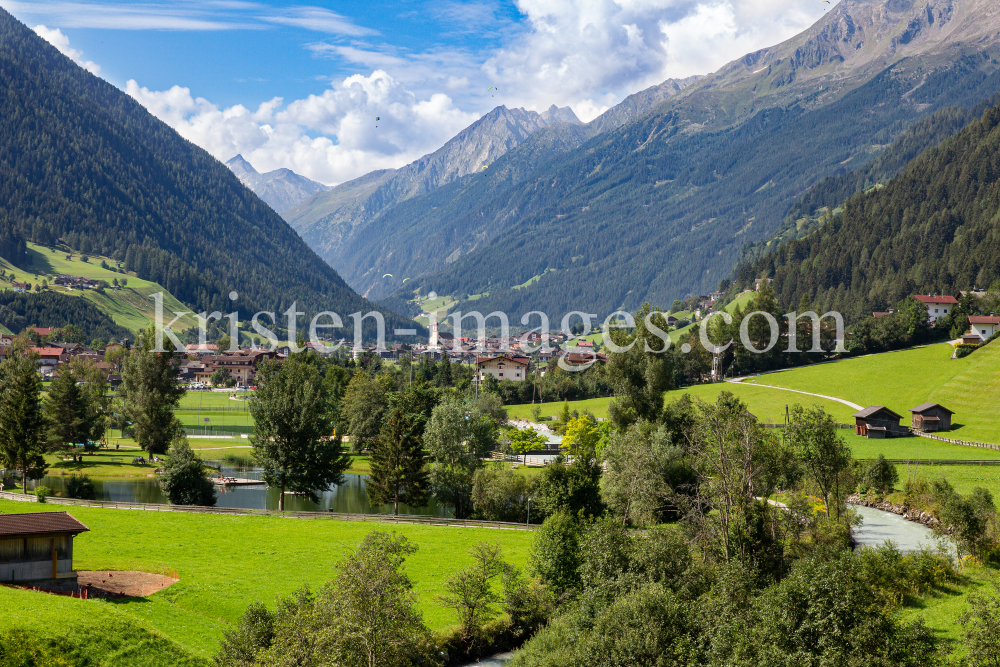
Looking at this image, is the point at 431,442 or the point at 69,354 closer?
the point at 431,442

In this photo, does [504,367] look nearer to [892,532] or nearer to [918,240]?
[918,240]

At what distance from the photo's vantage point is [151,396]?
262 feet

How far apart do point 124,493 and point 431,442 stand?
27.5m

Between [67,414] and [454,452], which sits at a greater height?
[67,414]

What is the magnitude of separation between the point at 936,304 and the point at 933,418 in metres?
63.6

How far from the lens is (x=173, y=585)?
115 feet

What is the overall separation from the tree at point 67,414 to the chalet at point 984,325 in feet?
393

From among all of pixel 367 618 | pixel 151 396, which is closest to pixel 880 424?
pixel 367 618

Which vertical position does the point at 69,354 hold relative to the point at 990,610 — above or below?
above

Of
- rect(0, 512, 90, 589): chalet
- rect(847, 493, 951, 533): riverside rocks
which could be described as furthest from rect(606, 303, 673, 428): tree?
rect(0, 512, 90, 589): chalet

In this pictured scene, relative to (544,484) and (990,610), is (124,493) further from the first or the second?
(990,610)

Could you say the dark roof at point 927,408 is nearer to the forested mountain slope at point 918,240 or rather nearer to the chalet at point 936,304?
the chalet at point 936,304

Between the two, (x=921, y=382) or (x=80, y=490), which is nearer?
(x=80, y=490)

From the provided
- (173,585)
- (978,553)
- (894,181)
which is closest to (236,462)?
(173,585)
